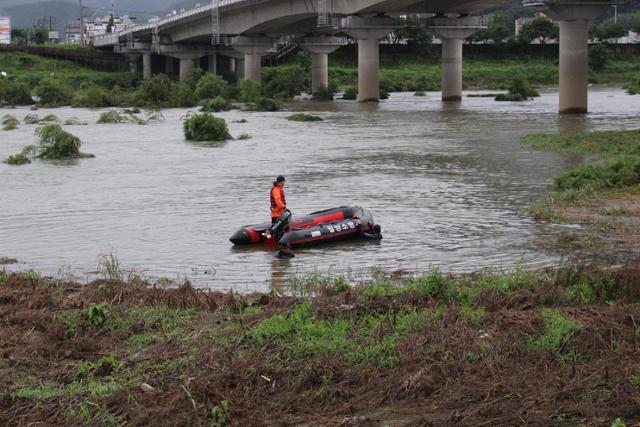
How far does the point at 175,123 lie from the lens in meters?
59.3

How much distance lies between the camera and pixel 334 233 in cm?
1972

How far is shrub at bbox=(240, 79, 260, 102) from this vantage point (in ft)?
263

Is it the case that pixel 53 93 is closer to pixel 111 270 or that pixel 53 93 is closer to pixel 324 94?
pixel 324 94

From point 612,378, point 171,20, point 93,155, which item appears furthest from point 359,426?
point 171,20

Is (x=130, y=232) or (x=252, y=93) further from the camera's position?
(x=252, y=93)

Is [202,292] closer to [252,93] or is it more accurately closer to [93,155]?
[93,155]

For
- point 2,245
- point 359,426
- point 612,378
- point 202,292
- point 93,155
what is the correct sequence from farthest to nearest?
point 93,155
point 2,245
point 202,292
point 612,378
point 359,426

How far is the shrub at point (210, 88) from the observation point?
81125 millimetres

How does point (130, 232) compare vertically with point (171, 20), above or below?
below

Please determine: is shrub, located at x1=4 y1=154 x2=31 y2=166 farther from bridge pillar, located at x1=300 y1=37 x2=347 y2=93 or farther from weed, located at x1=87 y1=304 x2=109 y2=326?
bridge pillar, located at x1=300 y1=37 x2=347 y2=93

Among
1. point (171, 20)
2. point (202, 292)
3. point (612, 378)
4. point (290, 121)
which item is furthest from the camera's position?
point (171, 20)

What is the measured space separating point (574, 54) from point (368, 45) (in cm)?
2273

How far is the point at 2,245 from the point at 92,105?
197 ft

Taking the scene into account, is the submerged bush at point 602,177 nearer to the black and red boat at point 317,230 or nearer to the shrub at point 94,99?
the black and red boat at point 317,230
